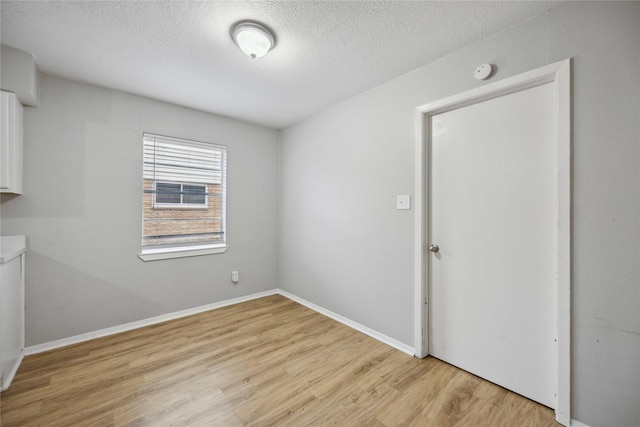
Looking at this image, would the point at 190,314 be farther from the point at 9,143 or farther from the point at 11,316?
the point at 9,143

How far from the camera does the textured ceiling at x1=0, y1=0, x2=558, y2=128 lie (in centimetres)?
159

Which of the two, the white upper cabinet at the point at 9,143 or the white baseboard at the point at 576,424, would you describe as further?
the white upper cabinet at the point at 9,143

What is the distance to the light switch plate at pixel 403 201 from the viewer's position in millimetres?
2307

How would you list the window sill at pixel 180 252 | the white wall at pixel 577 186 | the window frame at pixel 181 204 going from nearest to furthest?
the white wall at pixel 577 186, the window sill at pixel 180 252, the window frame at pixel 181 204

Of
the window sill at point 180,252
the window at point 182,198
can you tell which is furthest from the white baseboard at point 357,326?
the window at point 182,198

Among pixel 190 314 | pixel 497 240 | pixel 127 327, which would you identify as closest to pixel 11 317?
pixel 127 327

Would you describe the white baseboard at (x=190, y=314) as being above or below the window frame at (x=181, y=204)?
below

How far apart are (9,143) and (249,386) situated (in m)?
2.59

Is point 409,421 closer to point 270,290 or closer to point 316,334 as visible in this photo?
point 316,334

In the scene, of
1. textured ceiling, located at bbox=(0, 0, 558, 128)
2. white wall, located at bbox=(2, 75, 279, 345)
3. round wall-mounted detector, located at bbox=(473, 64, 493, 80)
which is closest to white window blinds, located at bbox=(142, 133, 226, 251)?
white wall, located at bbox=(2, 75, 279, 345)

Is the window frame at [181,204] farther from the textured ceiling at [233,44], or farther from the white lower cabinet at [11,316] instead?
the white lower cabinet at [11,316]

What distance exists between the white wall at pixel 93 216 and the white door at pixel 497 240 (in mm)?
2656

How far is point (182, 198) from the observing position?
10.4 ft

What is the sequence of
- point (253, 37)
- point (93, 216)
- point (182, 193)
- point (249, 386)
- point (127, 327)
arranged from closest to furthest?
point (253, 37) → point (249, 386) → point (93, 216) → point (127, 327) → point (182, 193)
